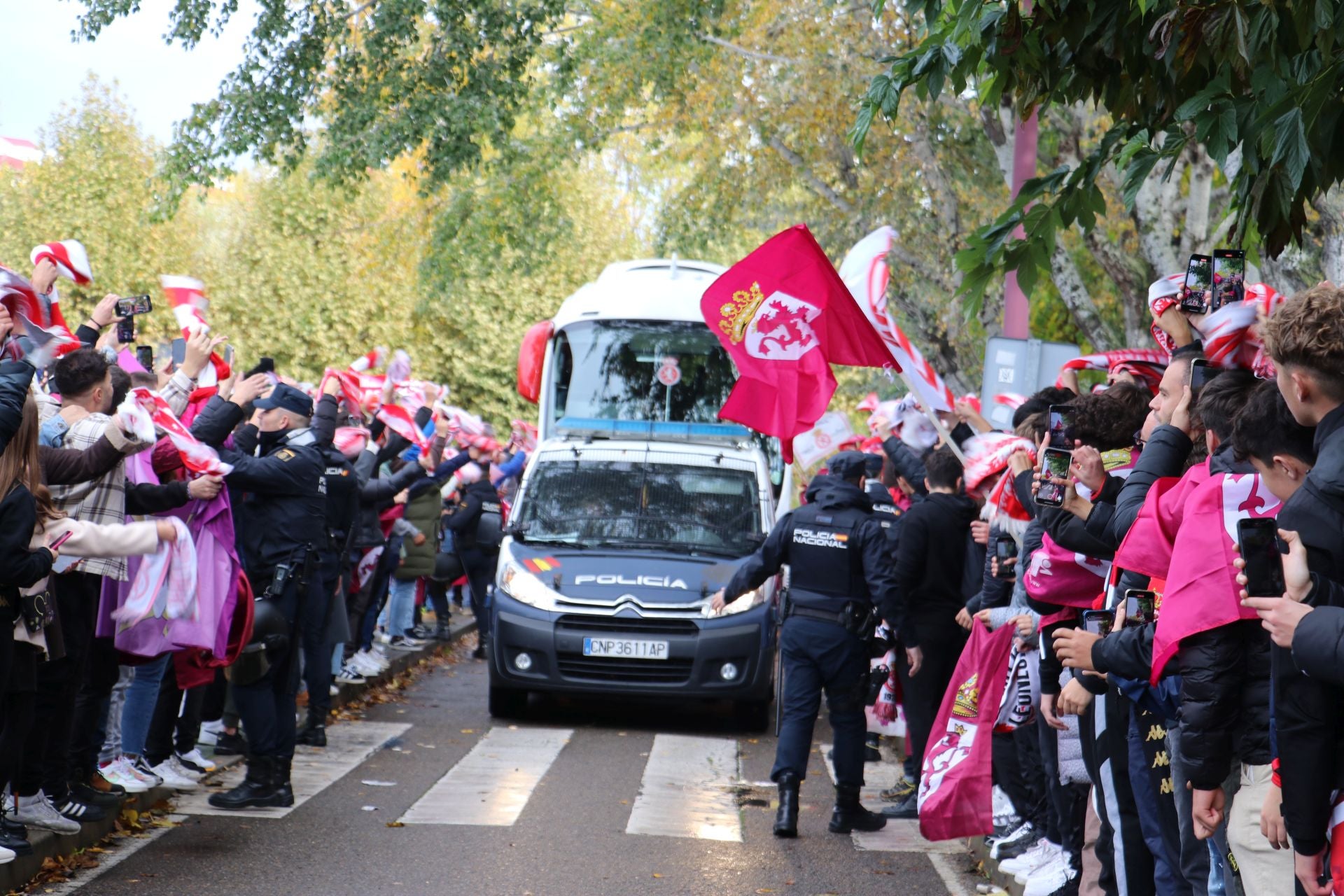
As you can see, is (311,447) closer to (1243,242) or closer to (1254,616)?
(1243,242)

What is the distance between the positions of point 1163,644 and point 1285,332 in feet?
2.99

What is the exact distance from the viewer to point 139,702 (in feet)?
26.5

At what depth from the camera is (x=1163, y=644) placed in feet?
13.6

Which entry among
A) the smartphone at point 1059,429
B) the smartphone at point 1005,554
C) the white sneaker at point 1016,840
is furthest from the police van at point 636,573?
the smartphone at point 1059,429

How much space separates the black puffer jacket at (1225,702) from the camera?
13.0ft

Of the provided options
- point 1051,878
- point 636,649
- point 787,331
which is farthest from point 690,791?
point 1051,878

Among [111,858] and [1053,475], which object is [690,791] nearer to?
[111,858]

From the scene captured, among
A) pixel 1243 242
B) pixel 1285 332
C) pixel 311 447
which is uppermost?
pixel 1243 242

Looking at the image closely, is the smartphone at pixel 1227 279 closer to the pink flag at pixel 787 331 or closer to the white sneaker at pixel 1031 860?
the white sneaker at pixel 1031 860

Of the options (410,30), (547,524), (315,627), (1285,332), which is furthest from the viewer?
(410,30)

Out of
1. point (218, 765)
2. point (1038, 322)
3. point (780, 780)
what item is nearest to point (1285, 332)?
point (780, 780)

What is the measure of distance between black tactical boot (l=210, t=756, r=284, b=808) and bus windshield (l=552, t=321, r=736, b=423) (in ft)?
28.5

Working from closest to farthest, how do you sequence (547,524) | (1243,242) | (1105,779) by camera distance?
(1105,779) < (1243,242) < (547,524)

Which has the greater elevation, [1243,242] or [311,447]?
[1243,242]
